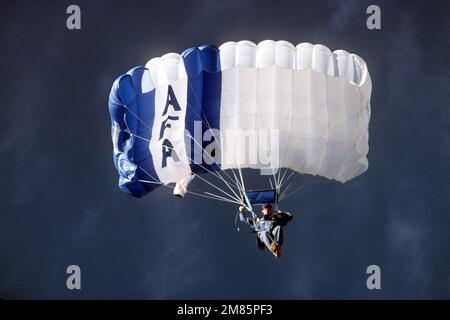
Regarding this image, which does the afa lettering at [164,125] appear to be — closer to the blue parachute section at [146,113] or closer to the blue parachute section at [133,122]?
the blue parachute section at [146,113]

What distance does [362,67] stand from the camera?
28.8 meters

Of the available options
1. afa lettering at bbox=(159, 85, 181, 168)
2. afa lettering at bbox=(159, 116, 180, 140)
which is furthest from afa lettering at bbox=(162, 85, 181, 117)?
afa lettering at bbox=(159, 116, 180, 140)

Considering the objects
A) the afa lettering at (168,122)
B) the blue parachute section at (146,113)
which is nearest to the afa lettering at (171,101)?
the afa lettering at (168,122)

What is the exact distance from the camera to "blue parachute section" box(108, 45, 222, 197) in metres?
28.2

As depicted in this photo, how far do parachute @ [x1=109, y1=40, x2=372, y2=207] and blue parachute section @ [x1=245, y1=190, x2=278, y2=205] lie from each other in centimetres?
3

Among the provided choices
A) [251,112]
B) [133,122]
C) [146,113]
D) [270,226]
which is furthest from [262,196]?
[133,122]

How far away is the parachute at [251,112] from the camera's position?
91.1 feet

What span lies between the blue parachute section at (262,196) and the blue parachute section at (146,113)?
1627 millimetres

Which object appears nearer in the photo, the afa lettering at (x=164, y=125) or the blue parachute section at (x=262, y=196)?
the blue parachute section at (x=262, y=196)

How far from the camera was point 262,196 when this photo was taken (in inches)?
1087

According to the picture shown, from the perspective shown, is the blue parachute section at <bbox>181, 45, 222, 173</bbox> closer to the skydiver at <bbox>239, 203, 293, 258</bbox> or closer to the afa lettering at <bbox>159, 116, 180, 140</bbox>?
the afa lettering at <bbox>159, 116, 180, 140</bbox>

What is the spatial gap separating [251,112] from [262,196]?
2388 mm
